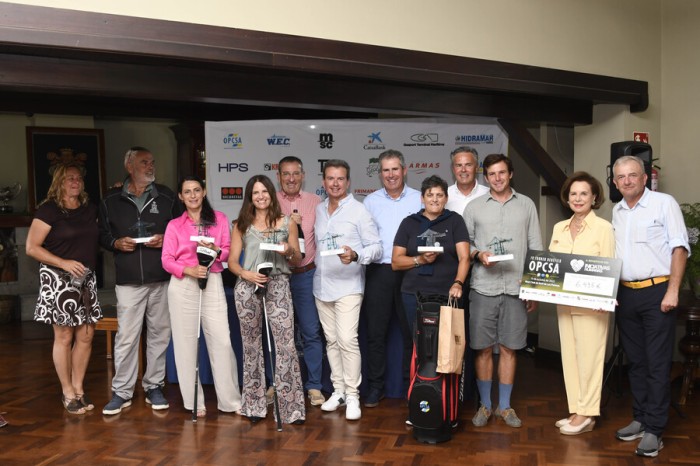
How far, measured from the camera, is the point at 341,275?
475 centimetres

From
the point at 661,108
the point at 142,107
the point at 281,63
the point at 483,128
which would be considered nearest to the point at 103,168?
the point at 142,107

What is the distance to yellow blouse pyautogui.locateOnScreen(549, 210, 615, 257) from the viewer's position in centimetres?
418

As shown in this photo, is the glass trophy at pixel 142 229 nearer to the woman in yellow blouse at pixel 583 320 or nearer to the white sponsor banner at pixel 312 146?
the white sponsor banner at pixel 312 146

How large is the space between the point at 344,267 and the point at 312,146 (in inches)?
89.8

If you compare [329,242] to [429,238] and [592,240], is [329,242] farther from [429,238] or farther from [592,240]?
[592,240]

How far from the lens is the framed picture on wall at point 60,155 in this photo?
9656 mm

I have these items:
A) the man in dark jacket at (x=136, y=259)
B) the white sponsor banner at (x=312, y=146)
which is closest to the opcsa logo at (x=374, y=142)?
the white sponsor banner at (x=312, y=146)

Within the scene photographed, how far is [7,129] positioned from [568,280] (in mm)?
8252

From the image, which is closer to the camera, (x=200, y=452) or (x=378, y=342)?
(x=200, y=452)

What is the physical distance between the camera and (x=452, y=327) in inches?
164

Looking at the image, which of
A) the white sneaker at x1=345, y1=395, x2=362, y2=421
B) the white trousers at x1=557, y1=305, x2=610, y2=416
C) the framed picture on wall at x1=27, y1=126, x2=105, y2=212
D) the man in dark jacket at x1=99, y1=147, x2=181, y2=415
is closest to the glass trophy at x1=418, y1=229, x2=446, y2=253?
the white trousers at x1=557, y1=305, x2=610, y2=416

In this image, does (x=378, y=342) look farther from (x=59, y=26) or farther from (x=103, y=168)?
(x=103, y=168)

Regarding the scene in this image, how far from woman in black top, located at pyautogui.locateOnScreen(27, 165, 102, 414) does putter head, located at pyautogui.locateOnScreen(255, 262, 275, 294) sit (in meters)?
1.21

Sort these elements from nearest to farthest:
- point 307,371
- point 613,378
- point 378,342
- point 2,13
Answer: point 2,13 < point 378,342 < point 307,371 < point 613,378
